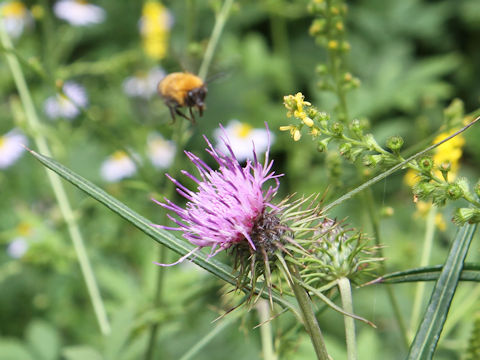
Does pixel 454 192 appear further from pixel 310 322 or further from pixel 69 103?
pixel 69 103

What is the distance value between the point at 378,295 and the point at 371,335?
0.74m

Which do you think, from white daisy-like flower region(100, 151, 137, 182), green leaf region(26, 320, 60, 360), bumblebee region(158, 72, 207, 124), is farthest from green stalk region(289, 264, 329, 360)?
white daisy-like flower region(100, 151, 137, 182)

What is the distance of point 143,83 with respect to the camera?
392 centimetres

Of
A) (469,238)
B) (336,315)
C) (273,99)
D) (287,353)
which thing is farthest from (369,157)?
(273,99)

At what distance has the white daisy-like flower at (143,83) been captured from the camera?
149 inches

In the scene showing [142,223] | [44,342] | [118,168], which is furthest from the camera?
[118,168]

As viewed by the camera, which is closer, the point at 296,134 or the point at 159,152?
the point at 296,134

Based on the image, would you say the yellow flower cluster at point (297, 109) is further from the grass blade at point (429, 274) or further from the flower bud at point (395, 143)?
the grass blade at point (429, 274)

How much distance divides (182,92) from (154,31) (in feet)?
9.02

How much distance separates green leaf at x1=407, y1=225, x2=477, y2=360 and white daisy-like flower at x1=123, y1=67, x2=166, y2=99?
2890 mm

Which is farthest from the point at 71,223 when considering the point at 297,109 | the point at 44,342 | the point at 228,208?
the point at 297,109

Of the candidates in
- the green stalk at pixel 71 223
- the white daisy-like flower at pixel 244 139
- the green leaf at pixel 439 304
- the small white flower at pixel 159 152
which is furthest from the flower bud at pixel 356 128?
the small white flower at pixel 159 152

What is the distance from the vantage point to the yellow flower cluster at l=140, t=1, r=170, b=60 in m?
4.18

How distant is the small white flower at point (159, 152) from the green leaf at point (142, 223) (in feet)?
8.71
